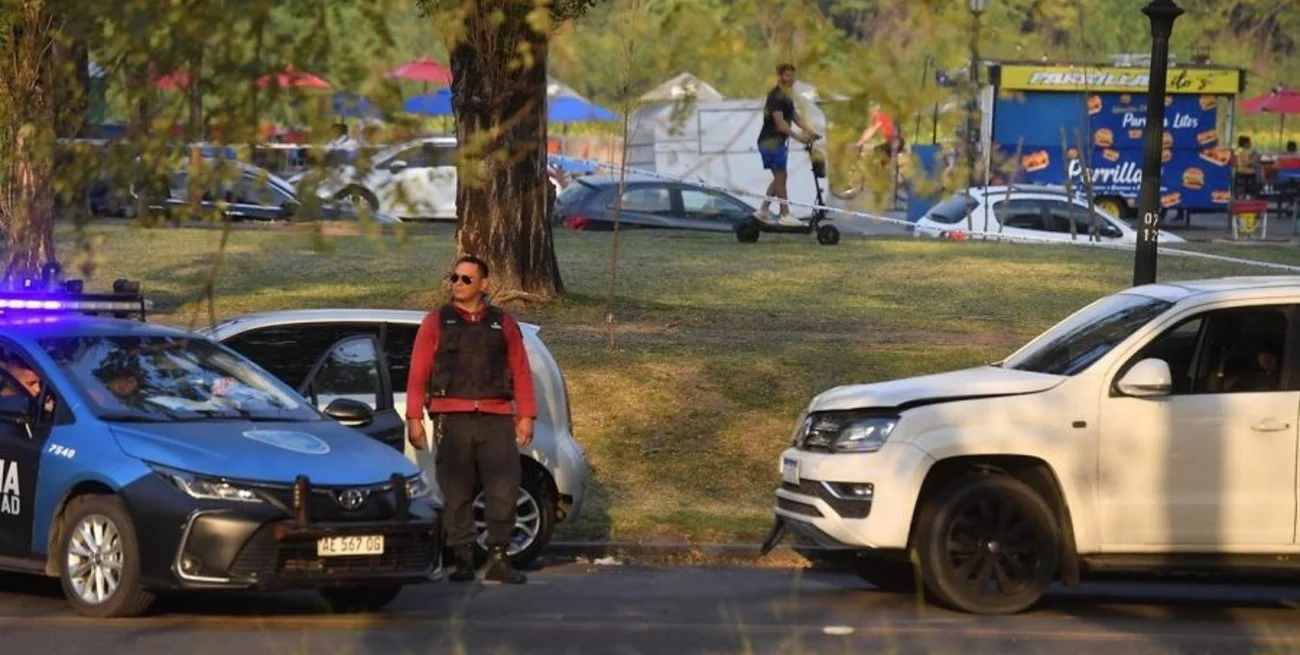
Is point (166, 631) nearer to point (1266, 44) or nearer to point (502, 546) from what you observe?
point (502, 546)

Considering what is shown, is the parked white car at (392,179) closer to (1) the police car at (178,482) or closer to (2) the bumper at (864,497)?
(1) the police car at (178,482)

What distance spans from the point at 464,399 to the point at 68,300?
7.17 feet

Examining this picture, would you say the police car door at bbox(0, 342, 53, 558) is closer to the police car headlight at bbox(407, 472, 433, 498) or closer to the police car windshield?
the police car windshield

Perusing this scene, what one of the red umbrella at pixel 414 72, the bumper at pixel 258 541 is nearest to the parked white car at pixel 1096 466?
the bumper at pixel 258 541

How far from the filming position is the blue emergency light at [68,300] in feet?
39.0

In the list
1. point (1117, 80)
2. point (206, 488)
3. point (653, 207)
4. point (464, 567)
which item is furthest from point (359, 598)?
point (1117, 80)

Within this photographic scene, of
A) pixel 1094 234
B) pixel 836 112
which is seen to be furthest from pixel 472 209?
pixel 1094 234

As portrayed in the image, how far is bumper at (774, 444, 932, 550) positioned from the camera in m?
11.2

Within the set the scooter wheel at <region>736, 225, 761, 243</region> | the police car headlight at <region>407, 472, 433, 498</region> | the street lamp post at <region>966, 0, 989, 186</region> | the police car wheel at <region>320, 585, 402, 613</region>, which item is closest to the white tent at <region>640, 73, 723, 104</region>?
the street lamp post at <region>966, 0, 989, 186</region>

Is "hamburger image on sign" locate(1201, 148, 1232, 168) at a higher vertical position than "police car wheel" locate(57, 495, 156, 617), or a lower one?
higher

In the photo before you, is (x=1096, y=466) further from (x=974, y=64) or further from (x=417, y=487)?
(x=974, y=64)

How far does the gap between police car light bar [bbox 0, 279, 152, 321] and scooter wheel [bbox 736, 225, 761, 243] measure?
16.9 meters

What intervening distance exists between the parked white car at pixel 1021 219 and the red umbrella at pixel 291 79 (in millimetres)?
26365

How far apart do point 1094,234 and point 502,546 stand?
20.1 m
